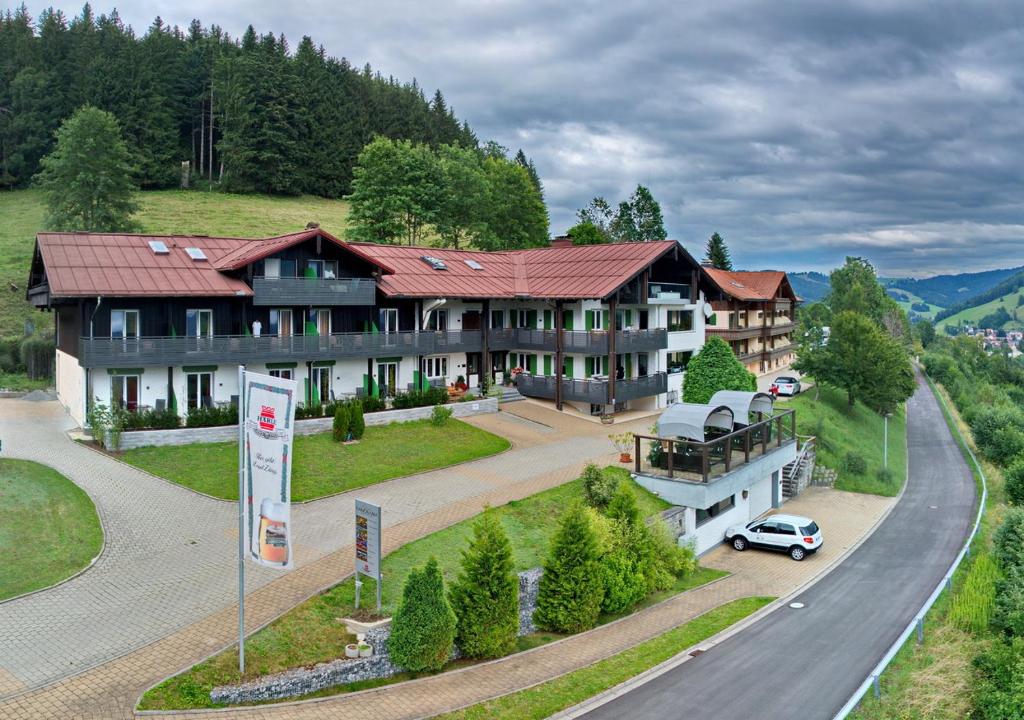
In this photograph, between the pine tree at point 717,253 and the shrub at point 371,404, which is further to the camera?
the pine tree at point 717,253

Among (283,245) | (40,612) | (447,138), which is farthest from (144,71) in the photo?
(40,612)

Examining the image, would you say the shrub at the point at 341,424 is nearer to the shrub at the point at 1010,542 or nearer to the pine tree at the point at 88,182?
the shrub at the point at 1010,542

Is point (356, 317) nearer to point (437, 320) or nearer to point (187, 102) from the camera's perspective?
point (437, 320)

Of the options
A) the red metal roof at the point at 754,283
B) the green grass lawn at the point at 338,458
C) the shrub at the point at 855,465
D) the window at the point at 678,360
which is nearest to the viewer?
the green grass lawn at the point at 338,458

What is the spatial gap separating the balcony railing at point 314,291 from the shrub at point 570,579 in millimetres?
19365

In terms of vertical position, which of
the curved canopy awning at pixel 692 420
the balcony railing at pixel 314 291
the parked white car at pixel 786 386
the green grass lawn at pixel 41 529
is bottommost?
the green grass lawn at pixel 41 529

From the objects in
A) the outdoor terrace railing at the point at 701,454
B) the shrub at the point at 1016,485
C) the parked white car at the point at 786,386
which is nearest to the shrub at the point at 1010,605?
the outdoor terrace railing at the point at 701,454

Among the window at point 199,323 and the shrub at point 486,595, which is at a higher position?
the window at point 199,323

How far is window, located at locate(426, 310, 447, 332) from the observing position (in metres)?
40.5

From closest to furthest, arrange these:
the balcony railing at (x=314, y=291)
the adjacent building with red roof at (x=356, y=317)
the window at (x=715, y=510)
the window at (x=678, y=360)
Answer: the window at (x=715, y=510) → the adjacent building with red roof at (x=356, y=317) → the balcony railing at (x=314, y=291) → the window at (x=678, y=360)

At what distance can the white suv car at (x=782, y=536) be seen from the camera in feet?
87.4

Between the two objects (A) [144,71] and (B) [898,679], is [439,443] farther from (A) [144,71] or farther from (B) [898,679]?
(A) [144,71]

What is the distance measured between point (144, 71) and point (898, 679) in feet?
305

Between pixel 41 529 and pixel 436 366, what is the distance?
23.1 meters
